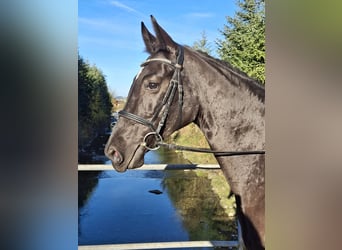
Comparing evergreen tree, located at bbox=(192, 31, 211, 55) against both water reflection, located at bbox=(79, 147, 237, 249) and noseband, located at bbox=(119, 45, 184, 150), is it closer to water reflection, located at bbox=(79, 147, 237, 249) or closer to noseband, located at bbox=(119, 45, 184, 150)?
noseband, located at bbox=(119, 45, 184, 150)

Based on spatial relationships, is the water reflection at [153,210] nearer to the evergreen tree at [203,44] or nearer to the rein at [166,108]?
the rein at [166,108]

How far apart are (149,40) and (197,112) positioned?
1.18 ft

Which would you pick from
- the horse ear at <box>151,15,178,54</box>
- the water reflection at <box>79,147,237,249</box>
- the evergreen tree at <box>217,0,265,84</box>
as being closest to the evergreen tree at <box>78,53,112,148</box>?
the water reflection at <box>79,147,237,249</box>

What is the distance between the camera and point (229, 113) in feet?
4.29

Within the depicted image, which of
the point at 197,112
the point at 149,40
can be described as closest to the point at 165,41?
the point at 149,40

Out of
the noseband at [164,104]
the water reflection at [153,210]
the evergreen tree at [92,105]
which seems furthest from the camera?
the water reflection at [153,210]

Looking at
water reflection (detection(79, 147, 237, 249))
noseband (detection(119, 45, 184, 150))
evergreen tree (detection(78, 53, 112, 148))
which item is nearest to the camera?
noseband (detection(119, 45, 184, 150))

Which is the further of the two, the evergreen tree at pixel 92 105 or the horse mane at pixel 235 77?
the evergreen tree at pixel 92 105

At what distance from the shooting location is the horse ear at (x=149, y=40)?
133 centimetres

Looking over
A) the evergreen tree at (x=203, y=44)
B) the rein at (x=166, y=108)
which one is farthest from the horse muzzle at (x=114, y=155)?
the evergreen tree at (x=203, y=44)

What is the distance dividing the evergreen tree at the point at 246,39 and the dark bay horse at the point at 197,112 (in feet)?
0.73

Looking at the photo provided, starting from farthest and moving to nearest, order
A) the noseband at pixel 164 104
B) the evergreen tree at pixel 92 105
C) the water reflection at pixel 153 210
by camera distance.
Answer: the water reflection at pixel 153 210
the evergreen tree at pixel 92 105
the noseband at pixel 164 104

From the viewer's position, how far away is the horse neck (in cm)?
131

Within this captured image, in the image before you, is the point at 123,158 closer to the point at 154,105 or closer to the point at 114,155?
the point at 114,155
